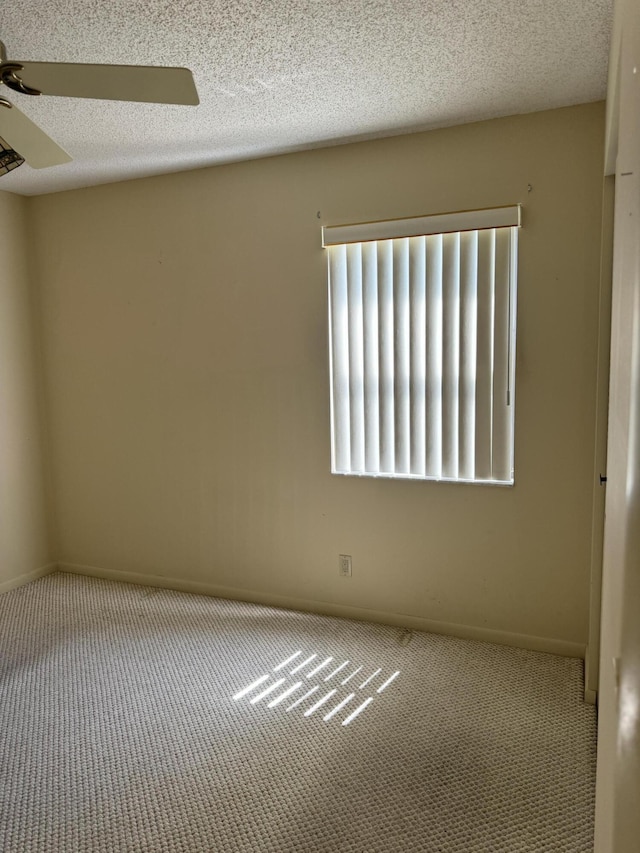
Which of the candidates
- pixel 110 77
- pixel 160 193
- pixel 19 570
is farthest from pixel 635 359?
pixel 19 570

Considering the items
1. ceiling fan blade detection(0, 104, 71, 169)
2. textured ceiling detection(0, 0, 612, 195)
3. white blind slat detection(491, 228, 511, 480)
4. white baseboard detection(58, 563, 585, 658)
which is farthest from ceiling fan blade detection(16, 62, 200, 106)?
white baseboard detection(58, 563, 585, 658)

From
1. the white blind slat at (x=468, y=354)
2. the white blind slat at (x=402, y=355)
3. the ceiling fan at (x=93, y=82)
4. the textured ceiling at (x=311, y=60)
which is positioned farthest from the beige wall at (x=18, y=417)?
the white blind slat at (x=468, y=354)

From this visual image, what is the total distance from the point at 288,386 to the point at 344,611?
121cm

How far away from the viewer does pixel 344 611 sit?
3.10 meters

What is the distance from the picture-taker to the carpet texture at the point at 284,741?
5.70 ft

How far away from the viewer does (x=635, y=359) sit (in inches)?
24.0

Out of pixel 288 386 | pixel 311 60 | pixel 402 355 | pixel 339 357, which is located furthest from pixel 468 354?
pixel 311 60

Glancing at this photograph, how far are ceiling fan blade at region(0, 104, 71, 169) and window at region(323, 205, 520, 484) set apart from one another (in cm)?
139

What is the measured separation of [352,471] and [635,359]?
8.04 feet

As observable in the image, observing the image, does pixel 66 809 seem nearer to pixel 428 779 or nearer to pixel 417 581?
pixel 428 779

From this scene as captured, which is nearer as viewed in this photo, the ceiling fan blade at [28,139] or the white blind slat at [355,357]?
the ceiling fan blade at [28,139]

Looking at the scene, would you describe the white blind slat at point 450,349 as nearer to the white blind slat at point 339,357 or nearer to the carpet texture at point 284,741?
the white blind slat at point 339,357

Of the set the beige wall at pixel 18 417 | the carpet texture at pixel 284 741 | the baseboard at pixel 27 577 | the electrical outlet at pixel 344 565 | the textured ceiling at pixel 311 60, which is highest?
the textured ceiling at pixel 311 60

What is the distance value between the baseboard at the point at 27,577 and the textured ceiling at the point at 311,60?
2.52 metres
